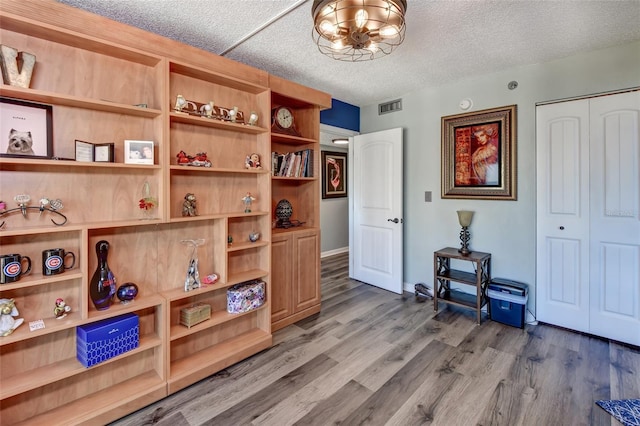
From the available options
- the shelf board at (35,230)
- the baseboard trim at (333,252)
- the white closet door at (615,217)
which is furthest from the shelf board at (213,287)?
the baseboard trim at (333,252)

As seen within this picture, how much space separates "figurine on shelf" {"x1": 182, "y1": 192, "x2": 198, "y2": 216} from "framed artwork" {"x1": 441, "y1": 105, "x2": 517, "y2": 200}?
273 centimetres

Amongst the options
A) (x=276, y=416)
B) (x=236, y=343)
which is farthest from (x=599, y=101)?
(x=236, y=343)

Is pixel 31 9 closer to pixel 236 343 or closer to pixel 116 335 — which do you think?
pixel 116 335

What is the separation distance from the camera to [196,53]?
2.12 meters

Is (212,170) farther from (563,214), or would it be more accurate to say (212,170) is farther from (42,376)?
(563,214)

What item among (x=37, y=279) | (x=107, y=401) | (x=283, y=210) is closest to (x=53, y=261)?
(x=37, y=279)

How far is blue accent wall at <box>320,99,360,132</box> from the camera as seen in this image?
3.87 meters

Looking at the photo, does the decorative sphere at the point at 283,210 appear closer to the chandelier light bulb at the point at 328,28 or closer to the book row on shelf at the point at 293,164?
the book row on shelf at the point at 293,164

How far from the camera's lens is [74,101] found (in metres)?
1.66

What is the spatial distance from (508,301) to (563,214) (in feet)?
3.13

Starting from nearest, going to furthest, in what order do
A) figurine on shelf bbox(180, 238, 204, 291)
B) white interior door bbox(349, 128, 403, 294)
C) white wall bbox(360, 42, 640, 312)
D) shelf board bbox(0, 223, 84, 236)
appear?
shelf board bbox(0, 223, 84, 236) < figurine on shelf bbox(180, 238, 204, 291) < white wall bbox(360, 42, 640, 312) < white interior door bbox(349, 128, 403, 294)

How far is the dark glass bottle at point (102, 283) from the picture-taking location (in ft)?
5.81

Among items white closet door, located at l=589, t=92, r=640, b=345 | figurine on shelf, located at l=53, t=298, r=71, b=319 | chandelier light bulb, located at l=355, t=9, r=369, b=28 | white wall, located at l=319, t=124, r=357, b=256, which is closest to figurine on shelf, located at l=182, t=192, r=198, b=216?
figurine on shelf, located at l=53, t=298, r=71, b=319

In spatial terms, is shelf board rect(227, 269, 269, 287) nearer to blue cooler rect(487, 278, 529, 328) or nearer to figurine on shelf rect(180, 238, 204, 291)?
figurine on shelf rect(180, 238, 204, 291)
